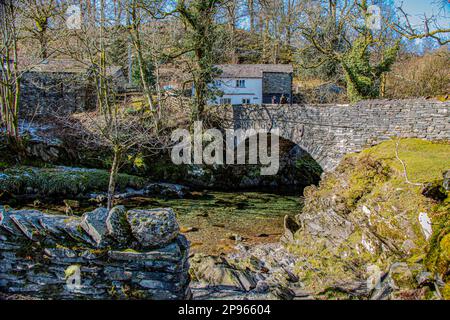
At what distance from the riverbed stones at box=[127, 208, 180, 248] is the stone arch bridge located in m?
12.2

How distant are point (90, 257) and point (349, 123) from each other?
13.3 metres

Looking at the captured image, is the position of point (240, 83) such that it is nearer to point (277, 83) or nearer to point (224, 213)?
point (277, 83)

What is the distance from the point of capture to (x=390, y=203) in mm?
9508

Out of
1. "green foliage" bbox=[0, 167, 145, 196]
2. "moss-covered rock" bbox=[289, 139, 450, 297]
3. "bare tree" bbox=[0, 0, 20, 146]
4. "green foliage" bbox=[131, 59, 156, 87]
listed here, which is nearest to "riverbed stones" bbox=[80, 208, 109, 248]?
"moss-covered rock" bbox=[289, 139, 450, 297]

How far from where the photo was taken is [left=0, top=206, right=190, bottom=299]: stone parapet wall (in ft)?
14.0

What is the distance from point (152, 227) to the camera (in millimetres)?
4371

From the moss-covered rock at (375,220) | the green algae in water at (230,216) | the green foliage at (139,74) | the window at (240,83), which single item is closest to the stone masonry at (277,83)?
the window at (240,83)

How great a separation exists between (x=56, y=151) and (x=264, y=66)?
829 inches

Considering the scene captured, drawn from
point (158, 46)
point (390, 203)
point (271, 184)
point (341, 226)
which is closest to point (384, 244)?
point (390, 203)

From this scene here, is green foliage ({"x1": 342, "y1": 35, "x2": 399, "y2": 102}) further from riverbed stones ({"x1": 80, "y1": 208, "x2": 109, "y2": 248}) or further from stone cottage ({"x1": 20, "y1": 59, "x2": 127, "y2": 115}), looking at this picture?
riverbed stones ({"x1": 80, "y1": 208, "x2": 109, "y2": 248})

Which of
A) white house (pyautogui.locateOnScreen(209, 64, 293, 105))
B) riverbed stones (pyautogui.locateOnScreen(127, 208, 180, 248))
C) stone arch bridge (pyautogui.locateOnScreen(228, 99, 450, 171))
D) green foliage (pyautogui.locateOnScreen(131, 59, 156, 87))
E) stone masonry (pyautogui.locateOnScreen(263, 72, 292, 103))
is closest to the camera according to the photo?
riverbed stones (pyautogui.locateOnScreen(127, 208, 180, 248))

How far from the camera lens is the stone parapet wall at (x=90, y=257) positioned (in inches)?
167

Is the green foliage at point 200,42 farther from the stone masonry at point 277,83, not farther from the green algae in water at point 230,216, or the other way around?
the stone masonry at point 277,83

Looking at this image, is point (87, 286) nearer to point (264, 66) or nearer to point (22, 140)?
point (22, 140)
